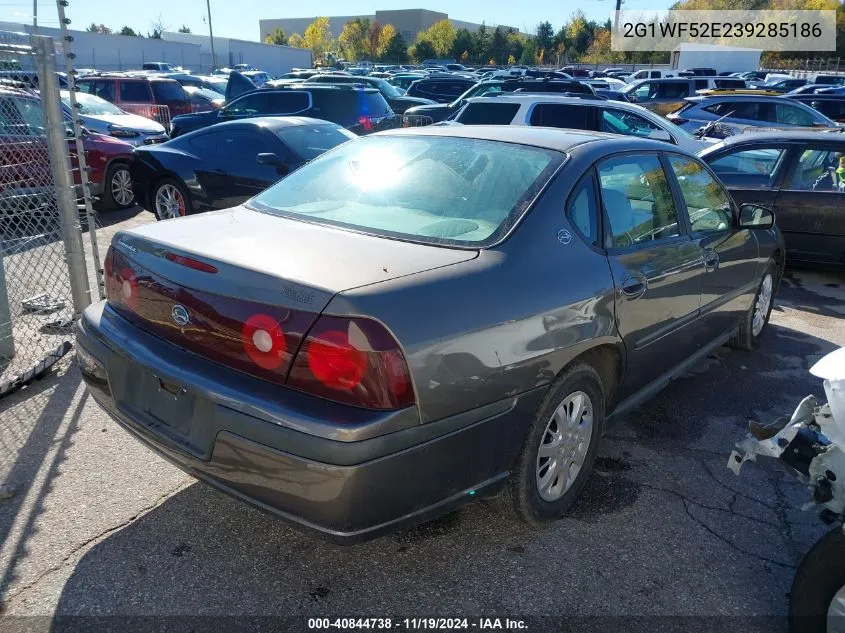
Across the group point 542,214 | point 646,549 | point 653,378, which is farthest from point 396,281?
point 653,378

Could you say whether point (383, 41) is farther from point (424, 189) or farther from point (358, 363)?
point (358, 363)

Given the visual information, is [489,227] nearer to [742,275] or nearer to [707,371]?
[742,275]

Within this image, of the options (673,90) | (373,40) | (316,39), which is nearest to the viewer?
(673,90)

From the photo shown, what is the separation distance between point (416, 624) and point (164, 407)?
117cm

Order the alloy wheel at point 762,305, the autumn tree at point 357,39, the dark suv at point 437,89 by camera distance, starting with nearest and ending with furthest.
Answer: the alloy wheel at point 762,305
the dark suv at point 437,89
the autumn tree at point 357,39

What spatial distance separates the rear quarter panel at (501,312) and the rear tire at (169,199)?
6.09 meters

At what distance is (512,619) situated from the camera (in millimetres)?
2488

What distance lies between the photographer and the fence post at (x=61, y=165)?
173 inches

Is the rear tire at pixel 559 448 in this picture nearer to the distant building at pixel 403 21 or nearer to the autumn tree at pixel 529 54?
the autumn tree at pixel 529 54

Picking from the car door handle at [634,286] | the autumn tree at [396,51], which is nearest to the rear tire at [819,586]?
the car door handle at [634,286]

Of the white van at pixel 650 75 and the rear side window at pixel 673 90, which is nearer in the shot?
the rear side window at pixel 673 90

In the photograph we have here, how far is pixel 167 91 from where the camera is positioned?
18000 mm

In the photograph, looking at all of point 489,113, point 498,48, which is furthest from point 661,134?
point 498,48

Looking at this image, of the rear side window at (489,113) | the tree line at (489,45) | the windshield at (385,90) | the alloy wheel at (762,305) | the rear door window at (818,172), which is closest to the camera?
the alloy wheel at (762,305)
